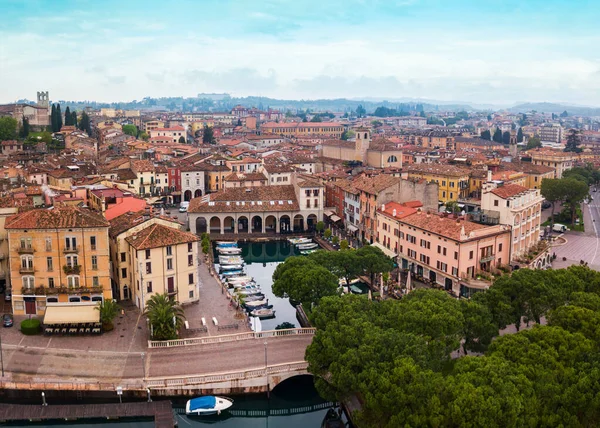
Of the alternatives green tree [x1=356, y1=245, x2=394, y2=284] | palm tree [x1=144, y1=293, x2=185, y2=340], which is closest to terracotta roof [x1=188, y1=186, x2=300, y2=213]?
green tree [x1=356, y1=245, x2=394, y2=284]

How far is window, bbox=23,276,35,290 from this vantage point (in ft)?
125

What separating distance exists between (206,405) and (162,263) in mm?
12338

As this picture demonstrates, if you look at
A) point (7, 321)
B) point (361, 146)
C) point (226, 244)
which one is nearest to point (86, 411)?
point (7, 321)

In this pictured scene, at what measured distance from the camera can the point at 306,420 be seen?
3188 cm

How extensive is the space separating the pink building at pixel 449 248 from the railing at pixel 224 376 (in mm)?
18993

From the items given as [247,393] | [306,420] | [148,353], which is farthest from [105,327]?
[306,420]

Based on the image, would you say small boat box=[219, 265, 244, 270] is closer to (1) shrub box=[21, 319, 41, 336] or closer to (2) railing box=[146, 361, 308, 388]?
(1) shrub box=[21, 319, 41, 336]

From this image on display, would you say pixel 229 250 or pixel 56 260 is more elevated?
pixel 56 260

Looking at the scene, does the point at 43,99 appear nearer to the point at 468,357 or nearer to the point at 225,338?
the point at 225,338

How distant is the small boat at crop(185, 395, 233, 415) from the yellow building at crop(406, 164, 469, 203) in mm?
55366

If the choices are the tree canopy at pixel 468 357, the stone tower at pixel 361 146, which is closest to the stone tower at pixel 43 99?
the stone tower at pixel 361 146

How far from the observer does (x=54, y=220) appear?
38.6 meters

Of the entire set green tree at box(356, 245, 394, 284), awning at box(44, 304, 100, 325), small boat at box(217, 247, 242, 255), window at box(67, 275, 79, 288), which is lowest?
small boat at box(217, 247, 242, 255)

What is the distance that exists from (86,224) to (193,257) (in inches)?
294
